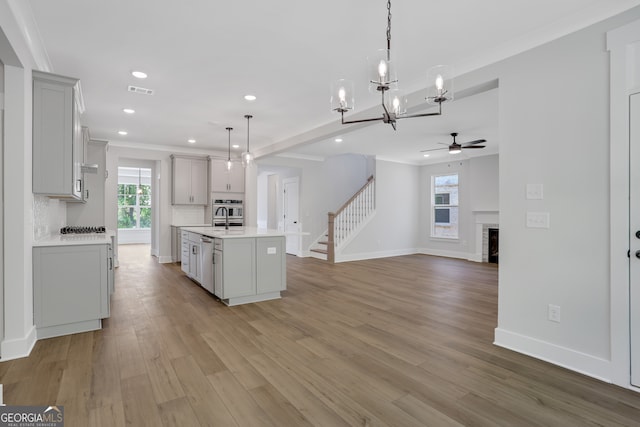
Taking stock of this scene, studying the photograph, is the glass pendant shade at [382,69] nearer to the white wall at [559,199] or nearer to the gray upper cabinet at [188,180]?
the white wall at [559,199]

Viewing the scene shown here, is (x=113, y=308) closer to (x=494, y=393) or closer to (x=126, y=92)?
(x=126, y=92)

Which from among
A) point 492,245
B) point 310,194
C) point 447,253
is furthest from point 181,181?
point 492,245

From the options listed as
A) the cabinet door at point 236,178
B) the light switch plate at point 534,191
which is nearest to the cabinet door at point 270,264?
the light switch plate at point 534,191

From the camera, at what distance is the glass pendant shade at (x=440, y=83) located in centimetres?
235

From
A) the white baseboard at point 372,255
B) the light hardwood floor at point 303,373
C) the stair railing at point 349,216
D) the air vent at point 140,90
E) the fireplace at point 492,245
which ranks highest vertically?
the air vent at point 140,90

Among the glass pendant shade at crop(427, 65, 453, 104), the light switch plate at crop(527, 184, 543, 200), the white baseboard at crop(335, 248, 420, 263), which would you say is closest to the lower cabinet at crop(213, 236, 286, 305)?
the glass pendant shade at crop(427, 65, 453, 104)

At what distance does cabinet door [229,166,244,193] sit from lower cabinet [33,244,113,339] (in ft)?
15.5

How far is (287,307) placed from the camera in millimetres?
4227

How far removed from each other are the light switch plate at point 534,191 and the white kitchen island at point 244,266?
9.89 feet

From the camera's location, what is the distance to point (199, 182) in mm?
7891

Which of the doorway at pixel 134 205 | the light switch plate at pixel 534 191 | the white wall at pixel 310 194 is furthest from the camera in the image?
the doorway at pixel 134 205

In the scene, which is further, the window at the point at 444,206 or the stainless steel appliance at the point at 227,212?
the window at the point at 444,206

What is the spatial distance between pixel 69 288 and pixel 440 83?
3.82 metres

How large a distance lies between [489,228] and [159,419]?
8379mm
